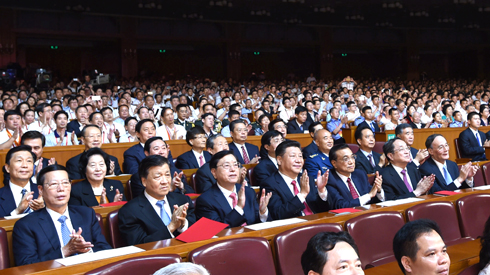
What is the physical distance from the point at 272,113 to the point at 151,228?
5.35 metres

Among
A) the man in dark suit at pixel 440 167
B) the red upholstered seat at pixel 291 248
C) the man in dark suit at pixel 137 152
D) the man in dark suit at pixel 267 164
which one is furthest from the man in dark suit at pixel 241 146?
the red upholstered seat at pixel 291 248

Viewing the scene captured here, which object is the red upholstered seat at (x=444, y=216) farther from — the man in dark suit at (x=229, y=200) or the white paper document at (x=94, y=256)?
the white paper document at (x=94, y=256)

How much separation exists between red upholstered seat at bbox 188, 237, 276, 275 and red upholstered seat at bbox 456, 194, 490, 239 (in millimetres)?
1157

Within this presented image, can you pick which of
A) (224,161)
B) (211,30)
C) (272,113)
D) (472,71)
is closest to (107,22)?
(211,30)

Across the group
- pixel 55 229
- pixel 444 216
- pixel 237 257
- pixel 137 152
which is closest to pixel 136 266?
pixel 237 257

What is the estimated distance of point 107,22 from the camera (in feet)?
37.0

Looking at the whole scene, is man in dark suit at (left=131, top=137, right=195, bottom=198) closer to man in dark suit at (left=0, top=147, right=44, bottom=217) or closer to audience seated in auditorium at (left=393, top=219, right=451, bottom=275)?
man in dark suit at (left=0, top=147, right=44, bottom=217)

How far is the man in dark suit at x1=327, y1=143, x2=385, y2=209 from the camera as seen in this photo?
274cm

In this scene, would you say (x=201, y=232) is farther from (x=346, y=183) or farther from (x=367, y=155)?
(x=367, y=155)

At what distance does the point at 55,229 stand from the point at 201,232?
2.17 ft

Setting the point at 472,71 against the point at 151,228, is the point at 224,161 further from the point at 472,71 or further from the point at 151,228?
the point at 472,71

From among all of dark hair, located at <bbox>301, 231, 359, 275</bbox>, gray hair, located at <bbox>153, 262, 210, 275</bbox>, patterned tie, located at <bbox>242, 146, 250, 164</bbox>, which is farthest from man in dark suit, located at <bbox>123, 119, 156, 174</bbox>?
gray hair, located at <bbox>153, 262, 210, 275</bbox>

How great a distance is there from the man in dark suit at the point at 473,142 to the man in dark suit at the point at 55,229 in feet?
13.9

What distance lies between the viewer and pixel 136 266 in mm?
1560
